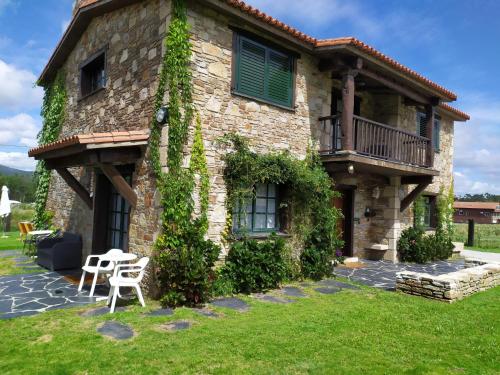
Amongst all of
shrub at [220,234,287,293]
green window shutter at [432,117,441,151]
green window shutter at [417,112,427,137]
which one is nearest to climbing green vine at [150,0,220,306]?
shrub at [220,234,287,293]

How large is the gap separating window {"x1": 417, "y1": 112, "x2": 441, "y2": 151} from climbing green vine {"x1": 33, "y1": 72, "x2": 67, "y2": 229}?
1238 centimetres

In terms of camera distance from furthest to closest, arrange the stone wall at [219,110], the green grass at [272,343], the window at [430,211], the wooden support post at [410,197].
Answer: the window at [430,211] → the wooden support post at [410,197] → the stone wall at [219,110] → the green grass at [272,343]

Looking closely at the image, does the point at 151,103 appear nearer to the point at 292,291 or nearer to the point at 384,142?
the point at 292,291

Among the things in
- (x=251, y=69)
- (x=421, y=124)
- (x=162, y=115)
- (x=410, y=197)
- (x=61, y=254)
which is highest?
(x=421, y=124)

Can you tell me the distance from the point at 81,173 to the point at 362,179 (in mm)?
8587

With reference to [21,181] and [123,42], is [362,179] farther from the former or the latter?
[21,181]

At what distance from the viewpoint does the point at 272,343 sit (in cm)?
449

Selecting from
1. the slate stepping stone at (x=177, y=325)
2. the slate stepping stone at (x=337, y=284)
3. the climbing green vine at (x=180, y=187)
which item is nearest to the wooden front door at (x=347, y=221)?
the slate stepping stone at (x=337, y=284)

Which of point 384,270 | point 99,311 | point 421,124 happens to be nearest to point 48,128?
point 99,311

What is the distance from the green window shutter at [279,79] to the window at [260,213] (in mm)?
2035

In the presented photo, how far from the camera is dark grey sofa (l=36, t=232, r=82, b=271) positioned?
880cm

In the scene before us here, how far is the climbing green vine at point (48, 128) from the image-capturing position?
38.6ft

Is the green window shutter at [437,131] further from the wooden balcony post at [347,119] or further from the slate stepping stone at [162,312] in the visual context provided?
the slate stepping stone at [162,312]

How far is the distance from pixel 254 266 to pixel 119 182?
306cm
